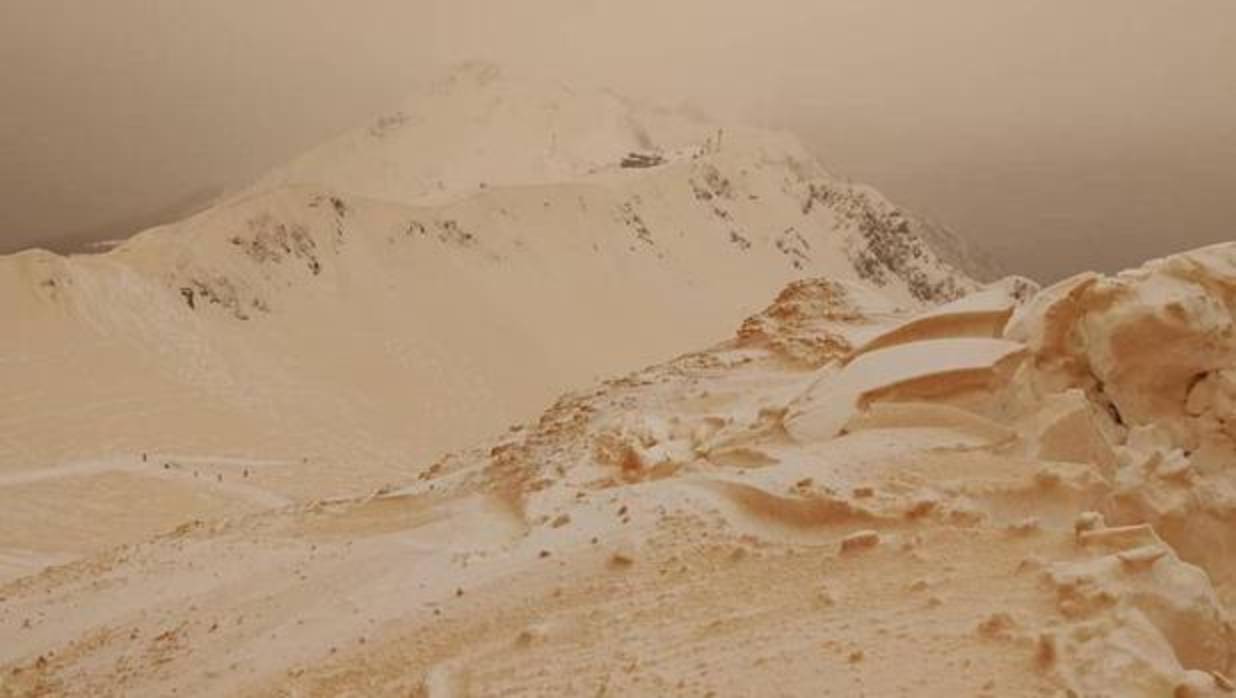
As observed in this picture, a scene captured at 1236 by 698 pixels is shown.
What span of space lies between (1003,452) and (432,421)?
64.9 ft

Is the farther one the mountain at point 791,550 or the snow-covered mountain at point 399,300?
the snow-covered mountain at point 399,300

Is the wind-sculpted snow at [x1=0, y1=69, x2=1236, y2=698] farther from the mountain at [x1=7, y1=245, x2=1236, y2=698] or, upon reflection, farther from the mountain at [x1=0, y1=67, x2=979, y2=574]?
the mountain at [x1=0, y1=67, x2=979, y2=574]

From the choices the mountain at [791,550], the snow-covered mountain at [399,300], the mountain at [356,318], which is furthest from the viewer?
the snow-covered mountain at [399,300]

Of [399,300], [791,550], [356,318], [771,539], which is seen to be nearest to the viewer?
[791,550]

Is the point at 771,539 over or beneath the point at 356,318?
over

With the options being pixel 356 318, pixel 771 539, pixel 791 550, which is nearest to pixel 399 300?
pixel 356 318

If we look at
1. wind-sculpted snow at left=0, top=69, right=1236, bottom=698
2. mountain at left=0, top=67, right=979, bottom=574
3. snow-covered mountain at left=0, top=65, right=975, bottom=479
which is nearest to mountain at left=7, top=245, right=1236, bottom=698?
wind-sculpted snow at left=0, top=69, right=1236, bottom=698

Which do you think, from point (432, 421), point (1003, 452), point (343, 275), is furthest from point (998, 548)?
point (343, 275)

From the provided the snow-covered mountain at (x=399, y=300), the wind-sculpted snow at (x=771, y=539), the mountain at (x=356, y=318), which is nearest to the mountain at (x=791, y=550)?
the wind-sculpted snow at (x=771, y=539)

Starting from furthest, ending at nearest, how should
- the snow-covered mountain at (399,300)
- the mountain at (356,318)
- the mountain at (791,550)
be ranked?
the snow-covered mountain at (399,300) < the mountain at (356,318) < the mountain at (791,550)

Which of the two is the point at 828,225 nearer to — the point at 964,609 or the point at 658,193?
the point at 658,193

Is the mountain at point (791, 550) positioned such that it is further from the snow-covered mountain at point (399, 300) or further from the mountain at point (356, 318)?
the snow-covered mountain at point (399, 300)

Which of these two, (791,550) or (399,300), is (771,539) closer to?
(791,550)

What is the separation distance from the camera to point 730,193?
50594 mm
